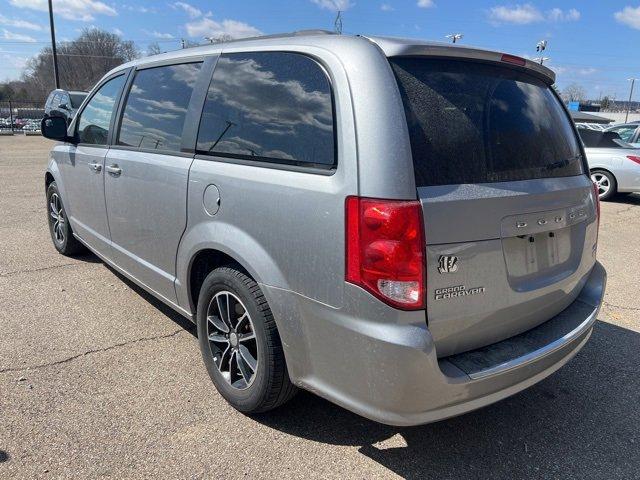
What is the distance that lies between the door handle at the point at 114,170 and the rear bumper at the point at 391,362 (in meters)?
1.87

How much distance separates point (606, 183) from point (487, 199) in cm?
1001

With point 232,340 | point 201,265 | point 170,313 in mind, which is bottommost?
point 170,313

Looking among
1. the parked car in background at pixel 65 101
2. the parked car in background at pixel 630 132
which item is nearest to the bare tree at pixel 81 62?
the parked car in background at pixel 65 101

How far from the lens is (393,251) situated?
6.46ft

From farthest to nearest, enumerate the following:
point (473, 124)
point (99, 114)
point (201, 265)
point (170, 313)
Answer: point (99, 114), point (170, 313), point (201, 265), point (473, 124)

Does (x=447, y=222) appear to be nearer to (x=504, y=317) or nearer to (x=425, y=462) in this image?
(x=504, y=317)

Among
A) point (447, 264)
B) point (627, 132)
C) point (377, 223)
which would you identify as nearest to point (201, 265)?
point (377, 223)

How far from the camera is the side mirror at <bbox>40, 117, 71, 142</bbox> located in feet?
14.5

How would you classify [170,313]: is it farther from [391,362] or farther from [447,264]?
[447,264]

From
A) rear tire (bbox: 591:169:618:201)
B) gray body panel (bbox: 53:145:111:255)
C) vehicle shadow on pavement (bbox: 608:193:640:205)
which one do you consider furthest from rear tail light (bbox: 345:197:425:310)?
vehicle shadow on pavement (bbox: 608:193:640:205)

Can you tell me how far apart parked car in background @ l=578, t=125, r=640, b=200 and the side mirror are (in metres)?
9.37

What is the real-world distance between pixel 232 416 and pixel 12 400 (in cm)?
123

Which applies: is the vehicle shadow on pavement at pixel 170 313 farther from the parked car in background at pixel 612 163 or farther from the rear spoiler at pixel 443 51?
the parked car in background at pixel 612 163

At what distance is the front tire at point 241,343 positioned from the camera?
2.46m
